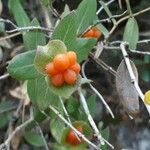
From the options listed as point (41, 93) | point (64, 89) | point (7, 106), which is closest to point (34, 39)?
point (41, 93)

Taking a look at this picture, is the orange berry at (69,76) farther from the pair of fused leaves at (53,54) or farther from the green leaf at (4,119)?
the green leaf at (4,119)

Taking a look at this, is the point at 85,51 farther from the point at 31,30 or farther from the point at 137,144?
the point at 137,144

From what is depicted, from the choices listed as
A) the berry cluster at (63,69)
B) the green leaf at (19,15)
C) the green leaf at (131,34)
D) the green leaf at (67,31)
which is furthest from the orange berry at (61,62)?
the green leaf at (19,15)

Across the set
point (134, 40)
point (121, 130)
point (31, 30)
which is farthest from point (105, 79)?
point (31, 30)

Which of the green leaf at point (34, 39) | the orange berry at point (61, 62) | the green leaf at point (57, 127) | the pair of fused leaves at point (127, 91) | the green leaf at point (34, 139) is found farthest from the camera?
the green leaf at point (34, 139)

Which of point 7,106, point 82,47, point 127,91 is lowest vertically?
point 7,106

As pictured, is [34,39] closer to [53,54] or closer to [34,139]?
[53,54]
